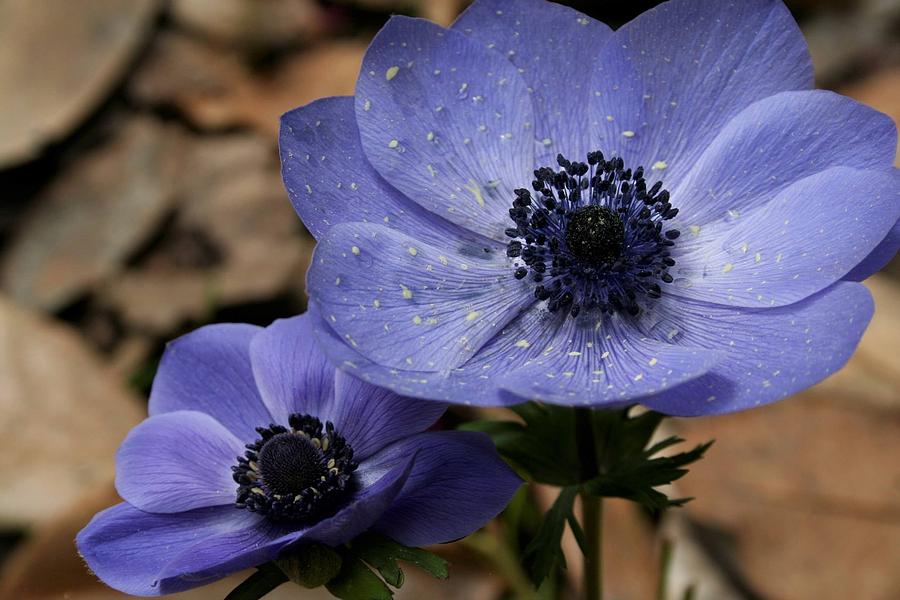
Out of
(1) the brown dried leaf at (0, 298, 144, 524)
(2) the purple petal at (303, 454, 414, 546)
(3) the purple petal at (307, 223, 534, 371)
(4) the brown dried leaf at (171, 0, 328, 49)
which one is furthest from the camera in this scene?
(4) the brown dried leaf at (171, 0, 328, 49)

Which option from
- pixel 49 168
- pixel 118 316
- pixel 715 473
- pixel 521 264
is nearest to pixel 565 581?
pixel 715 473

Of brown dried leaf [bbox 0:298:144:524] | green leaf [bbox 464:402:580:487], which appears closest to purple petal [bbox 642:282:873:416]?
green leaf [bbox 464:402:580:487]

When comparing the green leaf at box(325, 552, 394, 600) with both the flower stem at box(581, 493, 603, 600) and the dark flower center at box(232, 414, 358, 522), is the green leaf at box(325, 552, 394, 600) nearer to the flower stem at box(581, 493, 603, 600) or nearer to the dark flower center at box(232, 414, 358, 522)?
the dark flower center at box(232, 414, 358, 522)

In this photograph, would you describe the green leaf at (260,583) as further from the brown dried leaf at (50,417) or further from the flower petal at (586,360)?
the brown dried leaf at (50,417)

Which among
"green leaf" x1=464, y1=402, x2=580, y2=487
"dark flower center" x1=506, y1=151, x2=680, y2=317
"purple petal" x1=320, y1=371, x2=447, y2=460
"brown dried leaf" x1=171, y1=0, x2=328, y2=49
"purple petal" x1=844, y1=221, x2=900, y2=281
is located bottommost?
"green leaf" x1=464, y1=402, x2=580, y2=487

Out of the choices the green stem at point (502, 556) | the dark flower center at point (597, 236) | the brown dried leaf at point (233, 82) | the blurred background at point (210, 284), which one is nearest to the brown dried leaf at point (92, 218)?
the blurred background at point (210, 284)

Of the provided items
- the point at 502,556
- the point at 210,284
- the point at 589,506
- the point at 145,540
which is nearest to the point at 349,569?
the point at 145,540

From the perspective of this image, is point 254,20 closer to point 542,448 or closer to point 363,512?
point 542,448
